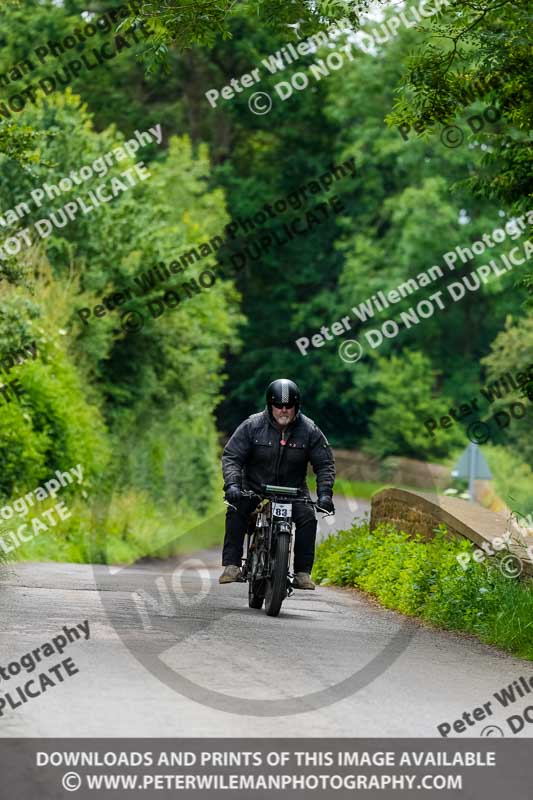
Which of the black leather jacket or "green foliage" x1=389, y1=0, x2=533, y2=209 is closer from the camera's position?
the black leather jacket

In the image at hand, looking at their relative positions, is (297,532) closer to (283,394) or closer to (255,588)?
(255,588)

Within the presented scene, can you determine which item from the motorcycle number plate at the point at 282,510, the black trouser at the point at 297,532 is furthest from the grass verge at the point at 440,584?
the motorcycle number plate at the point at 282,510

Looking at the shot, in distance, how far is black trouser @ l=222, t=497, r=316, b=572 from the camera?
12789 millimetres

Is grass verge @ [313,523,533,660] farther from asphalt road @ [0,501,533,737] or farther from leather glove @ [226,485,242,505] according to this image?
leather glove @ [226,485,242,505]

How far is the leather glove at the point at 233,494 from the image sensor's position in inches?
490

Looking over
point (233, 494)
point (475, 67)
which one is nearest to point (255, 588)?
point (233, 494)

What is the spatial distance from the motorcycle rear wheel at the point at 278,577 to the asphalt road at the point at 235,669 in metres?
0.14

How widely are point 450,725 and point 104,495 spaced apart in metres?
24.6

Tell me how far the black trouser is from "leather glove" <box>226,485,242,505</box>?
0.66 ft

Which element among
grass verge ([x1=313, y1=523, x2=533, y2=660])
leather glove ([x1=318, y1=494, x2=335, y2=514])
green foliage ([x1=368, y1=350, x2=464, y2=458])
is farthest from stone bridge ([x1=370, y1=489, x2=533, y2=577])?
green foliage ([x1=368, y1=350, x2=464, y2=458])

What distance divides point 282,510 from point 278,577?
1.79ft

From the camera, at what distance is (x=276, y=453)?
41.9 ft
